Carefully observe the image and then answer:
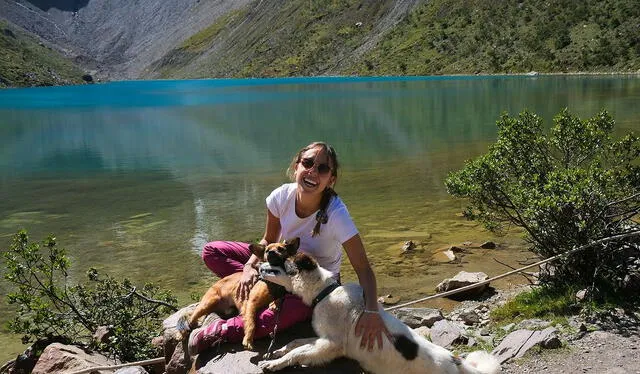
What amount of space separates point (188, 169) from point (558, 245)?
2284 centimetres

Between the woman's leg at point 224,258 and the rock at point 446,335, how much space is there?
2656 millimetres

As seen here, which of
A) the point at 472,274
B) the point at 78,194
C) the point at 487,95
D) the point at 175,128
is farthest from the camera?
the point at 487,95

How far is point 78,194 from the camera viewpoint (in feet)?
77.9

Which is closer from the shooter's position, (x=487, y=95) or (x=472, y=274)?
(x=472, y=274)

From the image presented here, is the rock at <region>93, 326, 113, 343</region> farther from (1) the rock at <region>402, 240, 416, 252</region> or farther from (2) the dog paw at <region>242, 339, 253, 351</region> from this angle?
(1) the rock at <region>402, 240, 416, 252</region>

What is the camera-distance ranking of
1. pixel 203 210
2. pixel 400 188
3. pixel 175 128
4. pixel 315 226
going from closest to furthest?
pixel 315 226 → pixel 203 210 → pixel 400 188 → pixel 175 128

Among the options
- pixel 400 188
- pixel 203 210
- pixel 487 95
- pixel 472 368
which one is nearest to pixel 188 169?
pixel 203 210

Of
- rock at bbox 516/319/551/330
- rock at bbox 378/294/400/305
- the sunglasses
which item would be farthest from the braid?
rock at bbox 378/294/400/305

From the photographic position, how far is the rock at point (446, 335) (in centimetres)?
723

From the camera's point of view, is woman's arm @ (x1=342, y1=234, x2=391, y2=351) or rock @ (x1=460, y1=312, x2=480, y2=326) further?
rock @ (x1=460, y1=312, x2=480, y2=326)

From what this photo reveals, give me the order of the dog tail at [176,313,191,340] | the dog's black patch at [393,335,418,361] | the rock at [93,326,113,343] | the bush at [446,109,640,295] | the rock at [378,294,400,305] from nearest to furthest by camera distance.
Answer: the dog's black patch at [393,335,418,361], the dog tail at [176,313,191,340], the bush at [446,109,640,295], the rock at [93,326,113,343], the rock at [378,294,400,305]

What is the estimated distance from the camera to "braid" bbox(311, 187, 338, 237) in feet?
18.2

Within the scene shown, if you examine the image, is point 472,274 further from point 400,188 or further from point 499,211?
point 400,188

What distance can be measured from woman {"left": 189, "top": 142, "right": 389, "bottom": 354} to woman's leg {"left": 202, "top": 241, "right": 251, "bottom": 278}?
76cm
